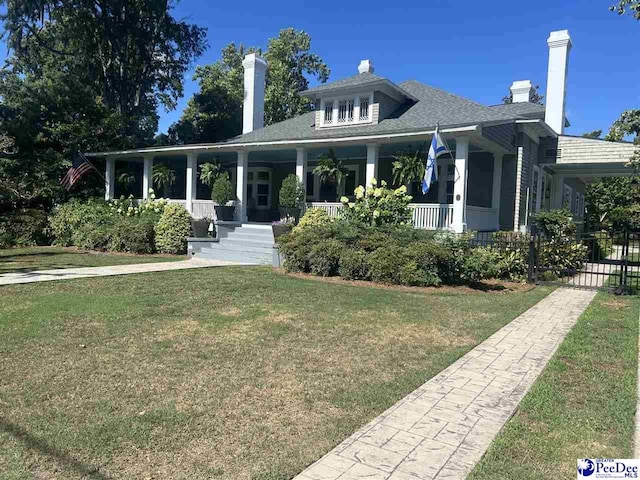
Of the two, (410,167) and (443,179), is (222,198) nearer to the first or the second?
(410,167)

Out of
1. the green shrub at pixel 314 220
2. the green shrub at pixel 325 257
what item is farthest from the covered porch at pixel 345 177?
the green shrub at pixel 325 257

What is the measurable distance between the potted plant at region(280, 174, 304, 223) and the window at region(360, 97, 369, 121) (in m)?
3.76

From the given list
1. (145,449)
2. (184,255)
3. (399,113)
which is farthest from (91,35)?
(145,449)

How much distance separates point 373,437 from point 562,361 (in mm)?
3044

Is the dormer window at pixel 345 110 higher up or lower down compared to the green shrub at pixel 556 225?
higher up

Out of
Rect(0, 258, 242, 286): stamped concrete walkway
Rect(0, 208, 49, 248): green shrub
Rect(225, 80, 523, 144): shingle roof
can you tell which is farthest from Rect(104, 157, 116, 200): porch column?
Rect(0, 258, 242, 286): stamped concrete walkway

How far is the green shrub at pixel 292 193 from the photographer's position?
1443 cm

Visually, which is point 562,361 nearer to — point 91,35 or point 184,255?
point 184,255

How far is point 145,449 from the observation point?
9.61 ft

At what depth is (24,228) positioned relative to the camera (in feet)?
Result: 59.0

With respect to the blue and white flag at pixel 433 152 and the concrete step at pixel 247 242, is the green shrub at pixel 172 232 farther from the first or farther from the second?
the blue and white flag at pixel 433 152

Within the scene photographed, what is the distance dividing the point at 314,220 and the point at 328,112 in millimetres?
6196

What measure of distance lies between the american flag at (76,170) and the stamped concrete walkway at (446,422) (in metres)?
19.9

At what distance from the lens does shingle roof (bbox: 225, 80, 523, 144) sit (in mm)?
13312
